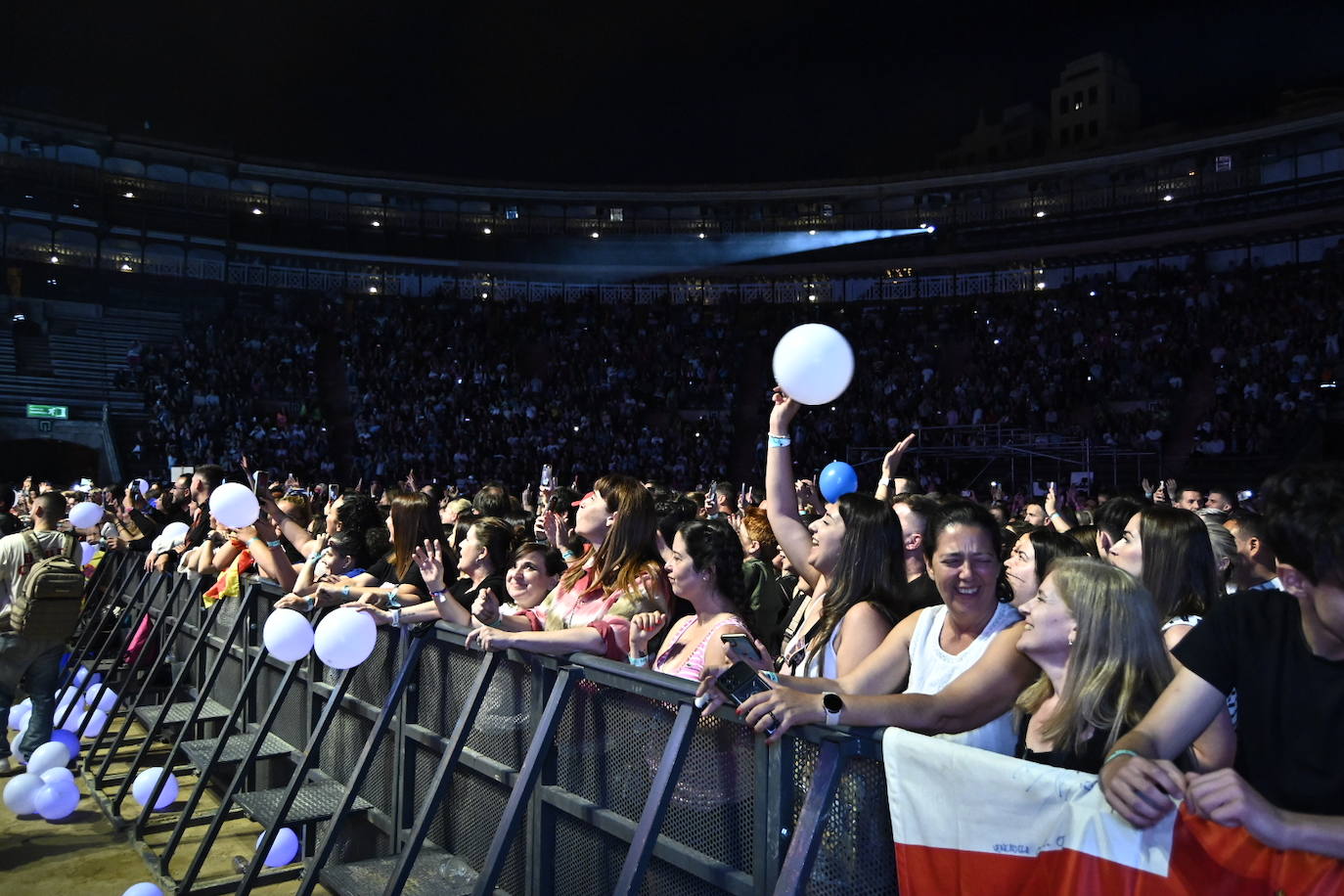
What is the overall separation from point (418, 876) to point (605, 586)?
4.52ft

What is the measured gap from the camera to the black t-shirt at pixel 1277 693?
6.27 feet


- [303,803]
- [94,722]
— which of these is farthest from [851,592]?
[94,722]

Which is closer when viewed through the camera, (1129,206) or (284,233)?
(1129,206)

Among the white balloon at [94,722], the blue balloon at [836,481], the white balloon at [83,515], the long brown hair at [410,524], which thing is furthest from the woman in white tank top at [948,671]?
the white balloon at [83,515]

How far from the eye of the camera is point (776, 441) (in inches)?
165

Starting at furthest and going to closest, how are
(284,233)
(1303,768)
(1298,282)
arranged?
(284,233) → (1298,282) → (1303,768)

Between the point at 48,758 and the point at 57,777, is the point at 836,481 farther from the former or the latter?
the point at 48,758

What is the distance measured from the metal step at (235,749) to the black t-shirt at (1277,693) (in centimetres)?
492

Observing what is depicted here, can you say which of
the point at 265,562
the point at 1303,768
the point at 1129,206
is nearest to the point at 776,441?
the point at 1303,768

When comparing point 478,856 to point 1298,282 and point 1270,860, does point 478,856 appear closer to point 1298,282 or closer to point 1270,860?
point 1270,860

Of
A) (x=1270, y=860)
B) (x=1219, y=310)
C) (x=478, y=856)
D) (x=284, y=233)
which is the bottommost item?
(x=478, y=856)

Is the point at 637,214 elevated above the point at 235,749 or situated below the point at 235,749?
above

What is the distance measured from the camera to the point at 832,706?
2305mm

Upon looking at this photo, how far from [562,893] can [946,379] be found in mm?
26511
